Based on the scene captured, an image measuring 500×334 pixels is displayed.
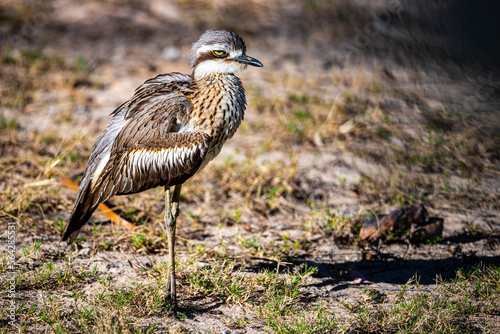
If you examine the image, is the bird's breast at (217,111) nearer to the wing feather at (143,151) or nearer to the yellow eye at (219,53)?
the wing feather at (143,151)

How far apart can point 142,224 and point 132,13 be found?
534 cm

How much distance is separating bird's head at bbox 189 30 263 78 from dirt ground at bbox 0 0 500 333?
1376mm

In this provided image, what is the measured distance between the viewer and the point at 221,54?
3500 millimetres

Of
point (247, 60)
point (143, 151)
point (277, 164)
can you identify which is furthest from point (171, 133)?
point (277, 164)

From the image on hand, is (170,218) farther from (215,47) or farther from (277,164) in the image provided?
(277,164)

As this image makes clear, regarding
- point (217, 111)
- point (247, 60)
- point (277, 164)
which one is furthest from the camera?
point (277, 164)

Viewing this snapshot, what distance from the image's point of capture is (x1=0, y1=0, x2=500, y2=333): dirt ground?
3.62 m

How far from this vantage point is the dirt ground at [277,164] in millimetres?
3623

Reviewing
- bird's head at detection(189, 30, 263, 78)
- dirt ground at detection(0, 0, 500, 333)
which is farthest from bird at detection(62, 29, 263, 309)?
dirt ground at detection(0, 0, 500, 333)

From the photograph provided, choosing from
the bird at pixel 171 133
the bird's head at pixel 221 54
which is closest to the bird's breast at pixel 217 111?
the bird at pixel 171 133

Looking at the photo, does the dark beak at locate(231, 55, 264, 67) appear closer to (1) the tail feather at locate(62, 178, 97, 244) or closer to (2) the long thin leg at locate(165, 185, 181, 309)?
(2) the long thin leg at locate(165, 185, 181, 309)

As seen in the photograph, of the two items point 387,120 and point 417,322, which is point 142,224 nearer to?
point 417,322

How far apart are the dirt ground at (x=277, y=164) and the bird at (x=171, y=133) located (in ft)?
1.78

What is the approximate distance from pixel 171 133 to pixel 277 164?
1.97 metres
